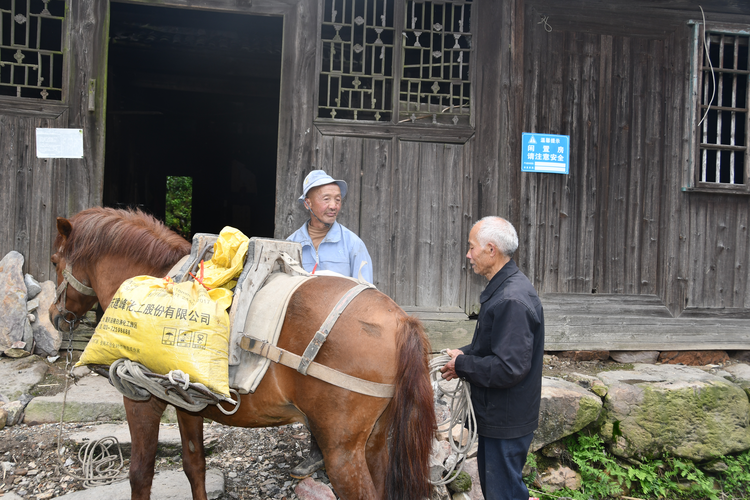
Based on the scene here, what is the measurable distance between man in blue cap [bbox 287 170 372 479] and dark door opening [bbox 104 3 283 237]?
3.33m

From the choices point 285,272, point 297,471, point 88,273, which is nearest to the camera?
point 285,272

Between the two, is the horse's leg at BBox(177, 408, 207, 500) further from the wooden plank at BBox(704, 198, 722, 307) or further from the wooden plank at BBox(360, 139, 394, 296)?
the wooden plank at BBox(704, 198, 722, 307)

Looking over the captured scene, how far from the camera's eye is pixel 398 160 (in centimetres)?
468

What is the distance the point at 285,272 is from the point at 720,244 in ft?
15.7

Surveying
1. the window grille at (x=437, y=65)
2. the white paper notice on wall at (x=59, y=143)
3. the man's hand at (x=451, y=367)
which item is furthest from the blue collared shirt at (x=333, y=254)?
the white paper notice on wall at (x=59, y=143)

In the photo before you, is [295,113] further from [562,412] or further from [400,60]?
[562,412]

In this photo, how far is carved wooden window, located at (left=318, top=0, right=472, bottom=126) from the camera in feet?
15.2

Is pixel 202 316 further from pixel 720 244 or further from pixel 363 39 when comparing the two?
pixel 720 244

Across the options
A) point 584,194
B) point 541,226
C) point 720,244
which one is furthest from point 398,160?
point 720,244

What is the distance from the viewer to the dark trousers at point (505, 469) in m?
2.35

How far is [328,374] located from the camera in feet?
6.77

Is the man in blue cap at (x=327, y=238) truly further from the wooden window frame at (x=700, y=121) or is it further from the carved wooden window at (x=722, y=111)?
the carved wooden window at (x=722, y=111)

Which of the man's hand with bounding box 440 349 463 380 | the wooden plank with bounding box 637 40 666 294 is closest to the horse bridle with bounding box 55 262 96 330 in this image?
the man's hand with bounding box 440 349 463 380

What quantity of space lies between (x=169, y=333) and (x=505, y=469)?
5.61 ft
